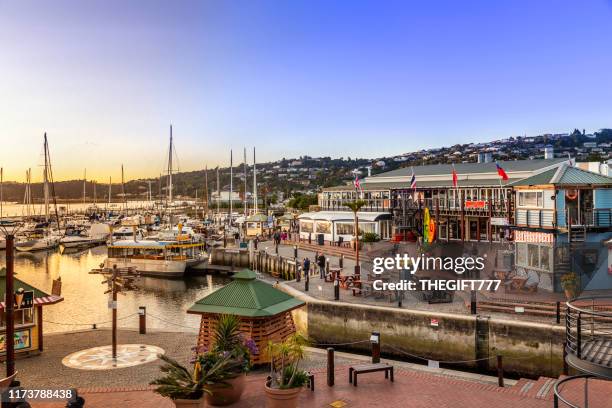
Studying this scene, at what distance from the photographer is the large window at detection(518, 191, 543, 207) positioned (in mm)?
24703

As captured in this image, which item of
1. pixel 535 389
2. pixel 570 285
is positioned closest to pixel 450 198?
pixel 570 285

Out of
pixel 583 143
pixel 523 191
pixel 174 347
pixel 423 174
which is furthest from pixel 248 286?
pixel 583 143

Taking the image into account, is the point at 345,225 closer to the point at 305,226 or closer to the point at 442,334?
the point at 305,226

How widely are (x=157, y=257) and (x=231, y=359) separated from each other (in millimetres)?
38222

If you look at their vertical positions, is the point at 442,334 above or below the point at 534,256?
below

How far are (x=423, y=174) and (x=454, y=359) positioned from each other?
3645 centimetres

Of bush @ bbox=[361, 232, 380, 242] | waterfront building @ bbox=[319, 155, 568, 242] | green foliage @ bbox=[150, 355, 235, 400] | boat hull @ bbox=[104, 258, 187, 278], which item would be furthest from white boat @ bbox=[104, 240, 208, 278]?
green foliage @ bbox=[150, 355, 235, 400]

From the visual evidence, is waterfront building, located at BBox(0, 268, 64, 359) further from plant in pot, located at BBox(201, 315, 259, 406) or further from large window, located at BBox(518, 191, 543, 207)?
large window, located at BBox(518, 191, 543, 207)

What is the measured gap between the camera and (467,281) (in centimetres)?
2089

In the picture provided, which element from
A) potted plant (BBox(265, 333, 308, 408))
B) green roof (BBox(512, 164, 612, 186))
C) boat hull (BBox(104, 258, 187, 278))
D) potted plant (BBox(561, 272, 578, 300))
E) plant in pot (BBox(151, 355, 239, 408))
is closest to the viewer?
plant in pot (BBox(151, 355, 239, 408))

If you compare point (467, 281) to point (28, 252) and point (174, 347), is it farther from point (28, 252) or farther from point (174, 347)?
point (28, 252)

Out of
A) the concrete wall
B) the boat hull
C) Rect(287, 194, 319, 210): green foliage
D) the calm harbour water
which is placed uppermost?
Rect(287, 194, 319, 210): green foliage

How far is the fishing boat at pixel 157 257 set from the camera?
47250mm

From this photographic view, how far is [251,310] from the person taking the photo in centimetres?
1505
